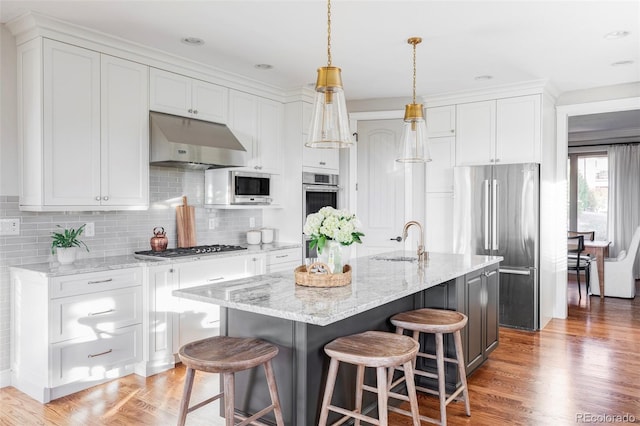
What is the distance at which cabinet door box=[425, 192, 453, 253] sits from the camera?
5.45m

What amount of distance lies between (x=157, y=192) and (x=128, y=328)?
1.26m

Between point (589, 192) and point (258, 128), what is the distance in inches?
267

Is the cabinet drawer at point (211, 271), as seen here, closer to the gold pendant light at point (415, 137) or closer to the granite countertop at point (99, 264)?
the granite countertop at point (99, 264)

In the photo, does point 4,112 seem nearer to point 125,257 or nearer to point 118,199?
point 118,199

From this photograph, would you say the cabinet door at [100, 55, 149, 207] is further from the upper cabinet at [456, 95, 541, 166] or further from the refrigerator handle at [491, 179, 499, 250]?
the refrigerator handle at [491, 179, 499, 250]

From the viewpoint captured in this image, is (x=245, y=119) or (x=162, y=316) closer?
(x=162, y=316)

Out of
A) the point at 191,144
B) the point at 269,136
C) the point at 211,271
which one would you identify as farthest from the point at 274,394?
the point at 269,136

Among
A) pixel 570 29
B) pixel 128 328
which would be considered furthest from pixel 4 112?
pixel 570 29

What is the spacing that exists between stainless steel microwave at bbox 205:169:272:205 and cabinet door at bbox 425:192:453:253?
205cm

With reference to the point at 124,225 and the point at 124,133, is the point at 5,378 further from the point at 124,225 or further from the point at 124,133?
the point at 124,133

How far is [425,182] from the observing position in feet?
18.5

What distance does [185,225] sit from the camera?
4410 mm

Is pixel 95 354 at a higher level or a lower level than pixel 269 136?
lower

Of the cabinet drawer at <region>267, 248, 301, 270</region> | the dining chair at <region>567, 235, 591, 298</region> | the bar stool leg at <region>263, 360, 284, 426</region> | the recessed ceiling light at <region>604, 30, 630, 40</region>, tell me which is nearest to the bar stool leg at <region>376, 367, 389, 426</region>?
the bar stool leg at <region>263, 360, 284, 426</region>
